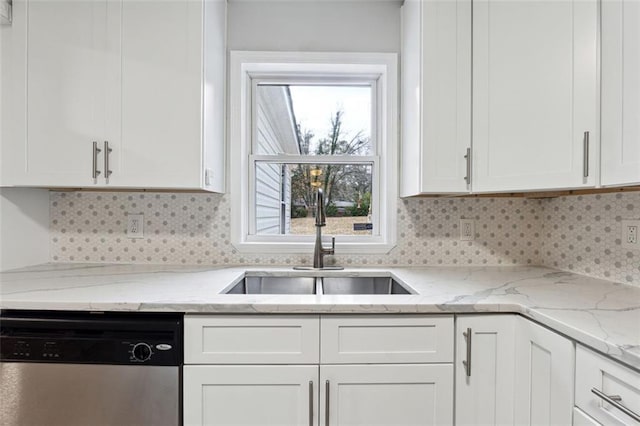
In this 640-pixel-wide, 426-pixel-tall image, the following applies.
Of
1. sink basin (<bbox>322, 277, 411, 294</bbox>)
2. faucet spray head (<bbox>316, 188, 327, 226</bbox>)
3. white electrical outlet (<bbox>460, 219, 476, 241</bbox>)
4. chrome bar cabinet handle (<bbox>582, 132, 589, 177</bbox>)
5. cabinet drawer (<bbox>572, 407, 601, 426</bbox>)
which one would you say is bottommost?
cabinet drawer (<bbox>572, 407, 601, 426</bbox>)

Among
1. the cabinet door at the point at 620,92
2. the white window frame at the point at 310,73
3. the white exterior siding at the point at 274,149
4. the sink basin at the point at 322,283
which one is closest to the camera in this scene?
the cabinet door at the point at 620,92

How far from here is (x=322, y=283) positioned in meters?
1.86

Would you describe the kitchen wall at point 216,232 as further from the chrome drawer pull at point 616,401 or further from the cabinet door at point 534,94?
the chrome drawer pull at point 616,401

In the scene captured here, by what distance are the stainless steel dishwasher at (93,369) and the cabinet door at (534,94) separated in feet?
4.70

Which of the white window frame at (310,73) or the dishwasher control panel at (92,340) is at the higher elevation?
the white window frame at (310,73)

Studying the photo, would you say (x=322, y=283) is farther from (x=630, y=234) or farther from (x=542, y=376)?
(x=630, y=234)

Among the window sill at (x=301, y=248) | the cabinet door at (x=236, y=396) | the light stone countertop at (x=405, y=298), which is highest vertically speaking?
the window sill at (x=301, y=248)

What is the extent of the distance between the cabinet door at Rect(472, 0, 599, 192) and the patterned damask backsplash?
445mm

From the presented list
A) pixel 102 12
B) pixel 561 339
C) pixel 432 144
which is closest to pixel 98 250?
pixel 102 12

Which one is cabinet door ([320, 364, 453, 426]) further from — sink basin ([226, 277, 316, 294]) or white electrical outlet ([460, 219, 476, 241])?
white electrical outlet ([460, 219, 476, 241])

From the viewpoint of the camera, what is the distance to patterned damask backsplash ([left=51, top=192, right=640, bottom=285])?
1977 millimetres

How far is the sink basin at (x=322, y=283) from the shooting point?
1880 millimetres

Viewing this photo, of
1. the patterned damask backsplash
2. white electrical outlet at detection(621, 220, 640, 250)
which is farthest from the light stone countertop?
the patterned damask backsplash

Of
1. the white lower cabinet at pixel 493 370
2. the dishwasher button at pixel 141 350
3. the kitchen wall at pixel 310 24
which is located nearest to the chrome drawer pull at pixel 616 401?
the white lower cabinet at pixel 493 370
